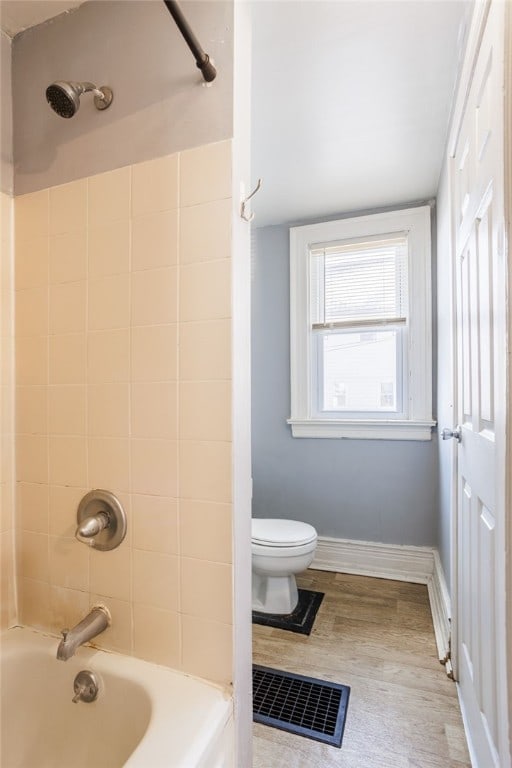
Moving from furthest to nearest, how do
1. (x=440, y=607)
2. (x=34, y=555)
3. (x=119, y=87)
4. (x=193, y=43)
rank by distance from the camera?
(x=440, y=607), (x=34, y=555), (x=119, y=87), (x=193, y=43)

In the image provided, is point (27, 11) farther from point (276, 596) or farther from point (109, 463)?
point (276, 596)

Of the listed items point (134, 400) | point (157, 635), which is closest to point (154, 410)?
point (134, 400)

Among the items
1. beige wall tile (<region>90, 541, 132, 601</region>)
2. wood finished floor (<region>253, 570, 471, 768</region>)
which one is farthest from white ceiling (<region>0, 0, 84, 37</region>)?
wood finished floor (<region>253, 570, 471, 768</region>)

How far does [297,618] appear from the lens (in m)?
1.94

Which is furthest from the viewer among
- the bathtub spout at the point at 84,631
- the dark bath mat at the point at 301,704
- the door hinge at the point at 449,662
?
the door hinge at the point at 449,662

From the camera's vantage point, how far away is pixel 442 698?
1422 mm

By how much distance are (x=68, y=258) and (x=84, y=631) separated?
997 millimetres

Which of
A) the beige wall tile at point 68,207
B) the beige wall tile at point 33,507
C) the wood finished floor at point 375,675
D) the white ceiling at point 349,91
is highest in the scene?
the white ceiling at point 349,91

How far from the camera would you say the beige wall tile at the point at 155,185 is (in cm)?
98

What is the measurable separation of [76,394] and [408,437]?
1.93 metres

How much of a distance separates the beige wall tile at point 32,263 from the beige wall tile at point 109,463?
0.52 metres

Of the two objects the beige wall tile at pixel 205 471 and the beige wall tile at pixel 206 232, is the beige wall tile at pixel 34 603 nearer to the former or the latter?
the beige wall tile at pixel 205 471

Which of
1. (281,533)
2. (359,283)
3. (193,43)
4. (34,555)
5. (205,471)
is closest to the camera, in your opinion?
(193,43)

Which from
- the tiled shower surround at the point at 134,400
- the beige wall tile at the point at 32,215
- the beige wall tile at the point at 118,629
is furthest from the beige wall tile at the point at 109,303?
the beige wall tile at the point at 118,629
